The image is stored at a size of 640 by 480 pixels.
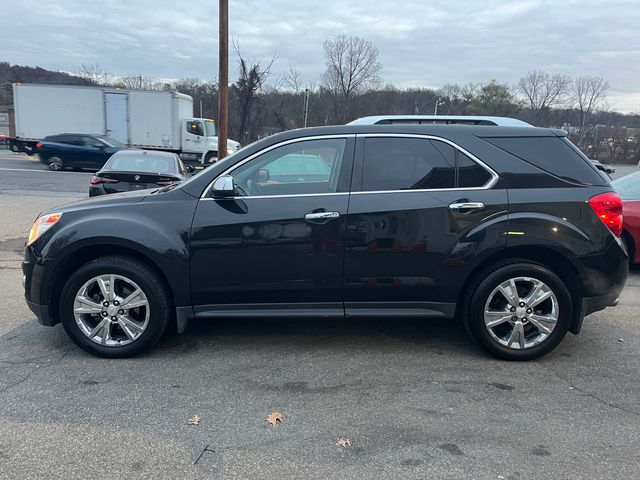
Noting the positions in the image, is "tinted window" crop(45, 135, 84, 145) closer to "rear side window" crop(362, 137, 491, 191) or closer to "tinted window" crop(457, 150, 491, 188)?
"rear side window" crop(362, 137, 491, 191)

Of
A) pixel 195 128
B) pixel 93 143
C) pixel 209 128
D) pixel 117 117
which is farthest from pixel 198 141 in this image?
pixel 93 143

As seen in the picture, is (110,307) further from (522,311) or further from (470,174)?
(522,311)

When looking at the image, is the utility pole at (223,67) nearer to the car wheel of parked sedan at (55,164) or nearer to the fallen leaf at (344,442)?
the car wheel of parked sedan at (55,164)

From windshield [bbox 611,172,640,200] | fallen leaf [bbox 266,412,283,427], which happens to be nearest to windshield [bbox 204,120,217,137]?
windshield [bbox 611,172,640,200]

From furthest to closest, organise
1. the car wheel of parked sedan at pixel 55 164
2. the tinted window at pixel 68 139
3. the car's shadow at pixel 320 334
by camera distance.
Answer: the tinted window at pixel 68 139 → the car wheel of parked sedan at pixel 55 164 → the car's shadow at pixel 320 334

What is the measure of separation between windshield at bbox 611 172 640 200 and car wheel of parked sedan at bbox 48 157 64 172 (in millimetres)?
21005

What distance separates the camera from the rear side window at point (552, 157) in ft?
13.0

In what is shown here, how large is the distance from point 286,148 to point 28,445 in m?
2.62

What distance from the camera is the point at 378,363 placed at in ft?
13.1

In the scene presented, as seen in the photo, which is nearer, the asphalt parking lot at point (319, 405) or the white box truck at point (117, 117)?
the asphalt parking lot at point (319, 405)

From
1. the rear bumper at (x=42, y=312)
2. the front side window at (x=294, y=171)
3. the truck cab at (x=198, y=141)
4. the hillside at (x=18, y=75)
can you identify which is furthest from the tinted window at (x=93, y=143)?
the hillside at (x=18, y=75)

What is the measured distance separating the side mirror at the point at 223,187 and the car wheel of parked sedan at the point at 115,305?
0.80 meters

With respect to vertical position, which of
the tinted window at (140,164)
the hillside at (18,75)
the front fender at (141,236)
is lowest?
the front fender at (141,236)

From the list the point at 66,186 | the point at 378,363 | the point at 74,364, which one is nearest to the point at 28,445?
the point at 74,364
